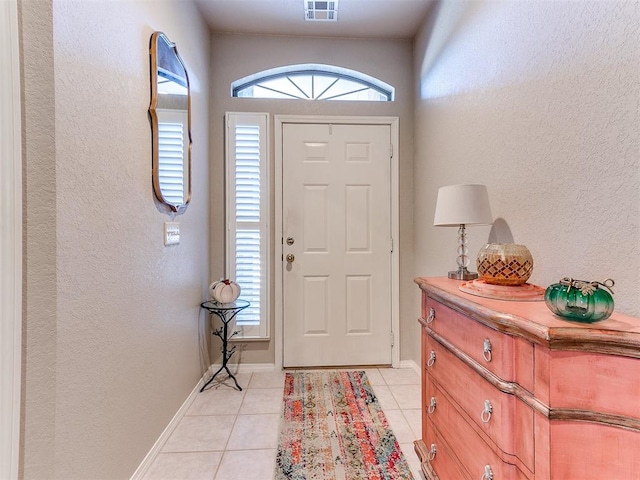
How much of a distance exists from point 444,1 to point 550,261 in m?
1.95

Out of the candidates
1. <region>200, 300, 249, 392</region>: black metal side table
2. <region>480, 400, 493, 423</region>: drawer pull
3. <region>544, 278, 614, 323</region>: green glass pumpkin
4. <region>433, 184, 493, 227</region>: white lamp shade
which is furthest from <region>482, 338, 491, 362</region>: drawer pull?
<region>200, 300, 249, 392</region>: black metal side table

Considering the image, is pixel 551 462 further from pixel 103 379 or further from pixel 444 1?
pixel 444 1

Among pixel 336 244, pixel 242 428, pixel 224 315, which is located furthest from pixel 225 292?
pixel 336 244

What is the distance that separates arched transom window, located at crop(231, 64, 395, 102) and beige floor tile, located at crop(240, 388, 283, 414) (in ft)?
7.80

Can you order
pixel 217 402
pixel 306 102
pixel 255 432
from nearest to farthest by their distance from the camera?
pixel 255 432 → pixel 217 402 → pixel 306 102

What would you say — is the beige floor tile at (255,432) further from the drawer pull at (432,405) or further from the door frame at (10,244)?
the door frame at (10,244)

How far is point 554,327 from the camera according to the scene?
2.50 ft

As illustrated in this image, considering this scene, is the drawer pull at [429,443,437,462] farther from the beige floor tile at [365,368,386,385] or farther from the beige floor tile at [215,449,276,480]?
the beige floor tile at [365,368,386,385]

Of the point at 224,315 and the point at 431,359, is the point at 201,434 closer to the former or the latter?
the point at 224,315

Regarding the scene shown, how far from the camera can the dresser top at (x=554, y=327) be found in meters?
0.72

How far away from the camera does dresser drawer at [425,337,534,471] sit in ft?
2.82

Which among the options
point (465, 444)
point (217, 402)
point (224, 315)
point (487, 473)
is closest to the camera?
point (487, 473)

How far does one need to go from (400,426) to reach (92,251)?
6.10 feet

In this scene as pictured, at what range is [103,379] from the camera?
1.25 metres
